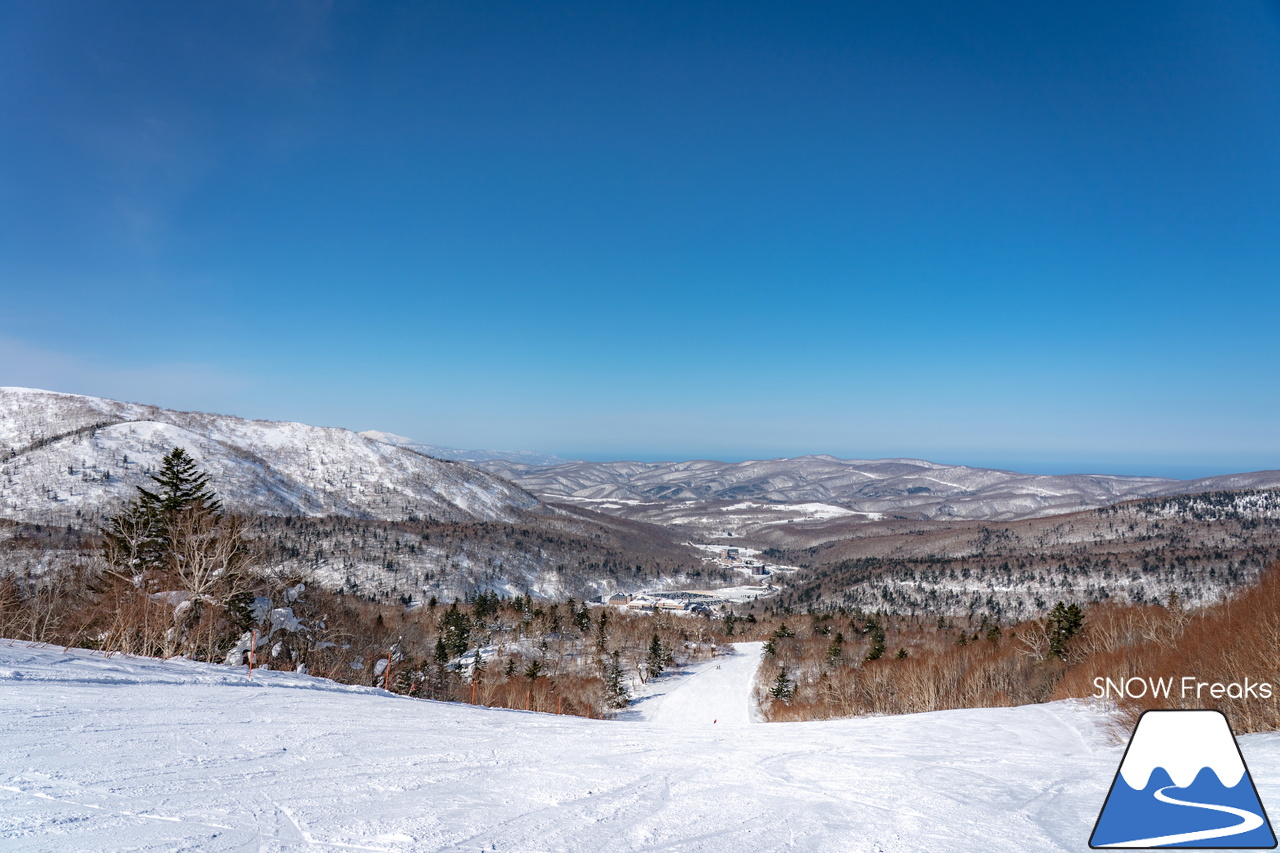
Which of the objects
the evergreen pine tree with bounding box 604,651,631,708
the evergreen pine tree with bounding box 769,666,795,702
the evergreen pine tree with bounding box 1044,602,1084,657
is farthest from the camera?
the evergreen pine tree with bounding box 604,651,631,708

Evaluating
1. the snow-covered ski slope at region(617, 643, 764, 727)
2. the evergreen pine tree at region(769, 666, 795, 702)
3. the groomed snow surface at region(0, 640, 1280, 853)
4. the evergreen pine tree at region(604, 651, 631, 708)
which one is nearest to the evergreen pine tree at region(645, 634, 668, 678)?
the snow-covered ski slope at region(617, 643, 764, 727)

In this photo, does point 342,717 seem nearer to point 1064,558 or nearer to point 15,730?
point 15,730

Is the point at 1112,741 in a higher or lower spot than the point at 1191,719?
lower

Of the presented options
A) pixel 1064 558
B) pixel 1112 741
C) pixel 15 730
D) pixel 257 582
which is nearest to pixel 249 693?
pixel 15 730

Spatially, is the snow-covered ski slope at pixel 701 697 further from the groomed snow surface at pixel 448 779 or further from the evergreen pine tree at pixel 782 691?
the groomed snow surface at pixel 448 779

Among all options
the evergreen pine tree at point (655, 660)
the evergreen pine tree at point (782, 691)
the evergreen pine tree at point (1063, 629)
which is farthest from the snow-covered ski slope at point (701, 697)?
the evergreen pine tree at point (1063, 629)

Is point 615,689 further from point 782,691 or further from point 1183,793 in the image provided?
point 1183,793

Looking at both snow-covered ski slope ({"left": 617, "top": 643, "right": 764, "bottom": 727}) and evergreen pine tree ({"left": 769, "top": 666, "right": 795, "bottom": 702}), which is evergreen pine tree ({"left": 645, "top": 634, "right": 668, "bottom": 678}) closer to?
snow-covered ski slope ({"left": 617, "top": 643, "right": 764, "bottom": 727})
